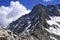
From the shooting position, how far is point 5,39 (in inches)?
2709

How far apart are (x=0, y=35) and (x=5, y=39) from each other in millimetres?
2277

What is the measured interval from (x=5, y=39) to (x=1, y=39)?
2.90 m

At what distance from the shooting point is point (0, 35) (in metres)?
67.6

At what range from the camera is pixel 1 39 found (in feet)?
217

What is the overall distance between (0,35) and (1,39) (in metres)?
1.91
